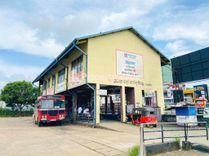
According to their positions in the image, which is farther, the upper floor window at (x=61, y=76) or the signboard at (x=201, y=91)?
the upper floor window at (x=61, y=76)

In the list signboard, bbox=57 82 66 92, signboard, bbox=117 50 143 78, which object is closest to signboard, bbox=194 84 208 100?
signboard, bbox=117 50 143 78

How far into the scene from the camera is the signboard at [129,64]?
A: 1952cm

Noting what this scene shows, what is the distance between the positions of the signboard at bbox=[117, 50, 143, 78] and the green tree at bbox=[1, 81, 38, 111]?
29.1 m

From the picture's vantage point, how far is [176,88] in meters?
20.3

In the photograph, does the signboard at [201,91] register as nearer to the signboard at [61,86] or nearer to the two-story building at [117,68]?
the two-story building at [117,68]

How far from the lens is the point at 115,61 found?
63.1 ft

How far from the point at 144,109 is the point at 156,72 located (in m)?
7.02

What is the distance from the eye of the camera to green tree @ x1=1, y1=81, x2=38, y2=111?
41.5m

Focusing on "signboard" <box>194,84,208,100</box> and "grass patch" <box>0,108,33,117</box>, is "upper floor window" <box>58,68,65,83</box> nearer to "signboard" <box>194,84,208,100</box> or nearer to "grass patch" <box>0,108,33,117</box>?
"signboard" <box>194,84,208,100</box>

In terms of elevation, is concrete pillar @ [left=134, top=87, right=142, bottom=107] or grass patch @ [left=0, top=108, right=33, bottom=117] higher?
concrete pillar @ [left=134, top=87, right=142, bottom=107]

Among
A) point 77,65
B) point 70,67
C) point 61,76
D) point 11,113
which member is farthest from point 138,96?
point 11,113

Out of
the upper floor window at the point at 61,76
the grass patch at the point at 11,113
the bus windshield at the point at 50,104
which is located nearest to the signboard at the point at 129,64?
the bus windshield at the point at 50,104

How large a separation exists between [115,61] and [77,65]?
397cm

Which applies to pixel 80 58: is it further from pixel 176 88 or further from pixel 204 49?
pixel 204 49
